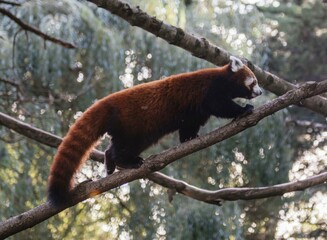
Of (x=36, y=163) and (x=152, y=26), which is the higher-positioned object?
(x=152, y=26)

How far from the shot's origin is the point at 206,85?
363 cm

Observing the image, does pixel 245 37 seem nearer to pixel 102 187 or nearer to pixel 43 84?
pixel 43 84

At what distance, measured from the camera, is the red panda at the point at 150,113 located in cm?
316

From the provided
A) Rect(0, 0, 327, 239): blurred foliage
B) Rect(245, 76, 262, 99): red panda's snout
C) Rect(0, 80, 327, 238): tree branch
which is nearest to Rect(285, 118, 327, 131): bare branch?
Rect(0, 0, 327, 239): blurred foliage

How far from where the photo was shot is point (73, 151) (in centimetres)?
308

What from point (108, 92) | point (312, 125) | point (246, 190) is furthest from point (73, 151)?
point (312, 125)

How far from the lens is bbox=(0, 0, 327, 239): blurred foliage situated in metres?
4.83

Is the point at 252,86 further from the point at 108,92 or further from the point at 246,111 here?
the point at 108,92

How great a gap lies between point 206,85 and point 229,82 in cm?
16

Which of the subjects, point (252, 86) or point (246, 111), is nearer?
point (246, 111)

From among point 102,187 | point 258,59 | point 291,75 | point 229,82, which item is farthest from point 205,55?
point 291,75

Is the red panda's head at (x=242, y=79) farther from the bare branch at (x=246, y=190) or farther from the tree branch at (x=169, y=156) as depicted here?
the tree branch at (x=169, y=156)

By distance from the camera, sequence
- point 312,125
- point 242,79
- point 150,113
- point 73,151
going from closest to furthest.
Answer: point 73,151 → point 150,113 → point 242,79 → point 312,125

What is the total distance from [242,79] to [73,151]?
123 centimetres
